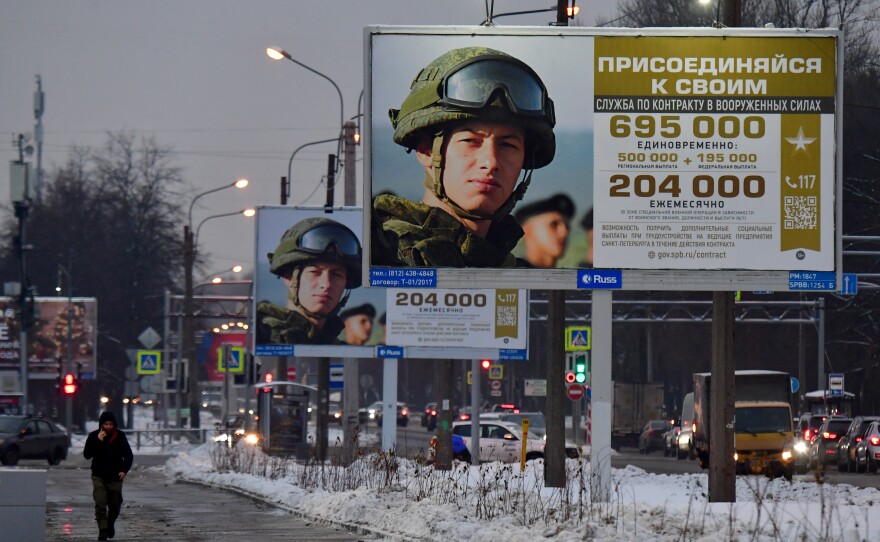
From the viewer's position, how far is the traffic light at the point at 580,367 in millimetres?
35719

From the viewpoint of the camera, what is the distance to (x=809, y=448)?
49125 mm

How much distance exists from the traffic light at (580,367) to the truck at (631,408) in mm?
32264

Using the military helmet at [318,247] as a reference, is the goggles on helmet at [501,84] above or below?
above

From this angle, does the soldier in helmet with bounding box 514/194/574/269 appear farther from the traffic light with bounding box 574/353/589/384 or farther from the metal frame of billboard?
the traffic light with bounding box 574/353/589/384

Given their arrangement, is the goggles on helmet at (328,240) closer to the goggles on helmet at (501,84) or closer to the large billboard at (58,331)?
the goggles on helmet at (501,84)

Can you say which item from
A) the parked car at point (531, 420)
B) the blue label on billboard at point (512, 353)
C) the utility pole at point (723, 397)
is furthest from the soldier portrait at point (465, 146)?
the parked car at point (531, 420)

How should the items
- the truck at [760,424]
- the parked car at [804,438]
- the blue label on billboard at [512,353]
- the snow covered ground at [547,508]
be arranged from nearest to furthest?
the snow covered ground at [547,508]
the truck at [760,424]
the blue label on billboard at [512,353]
the parked car at [804,438]

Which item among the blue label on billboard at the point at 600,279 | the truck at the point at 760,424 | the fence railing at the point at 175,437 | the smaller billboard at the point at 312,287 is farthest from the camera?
the fence railing at the point at 175,437

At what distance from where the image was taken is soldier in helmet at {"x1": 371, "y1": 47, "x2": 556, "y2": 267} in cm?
2281

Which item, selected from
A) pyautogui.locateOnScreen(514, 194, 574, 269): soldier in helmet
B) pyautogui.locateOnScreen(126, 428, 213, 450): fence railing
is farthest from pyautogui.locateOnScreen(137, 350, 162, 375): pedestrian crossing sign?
pyautogui.locateOnScreen(514, 194, 574, 269): soldier in helmet

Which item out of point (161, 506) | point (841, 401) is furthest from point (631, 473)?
point (841, 401)

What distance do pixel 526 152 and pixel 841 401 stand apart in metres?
41.8

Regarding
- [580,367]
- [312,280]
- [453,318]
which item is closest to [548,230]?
[580,367]

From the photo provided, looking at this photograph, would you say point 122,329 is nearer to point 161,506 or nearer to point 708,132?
point 161,506
